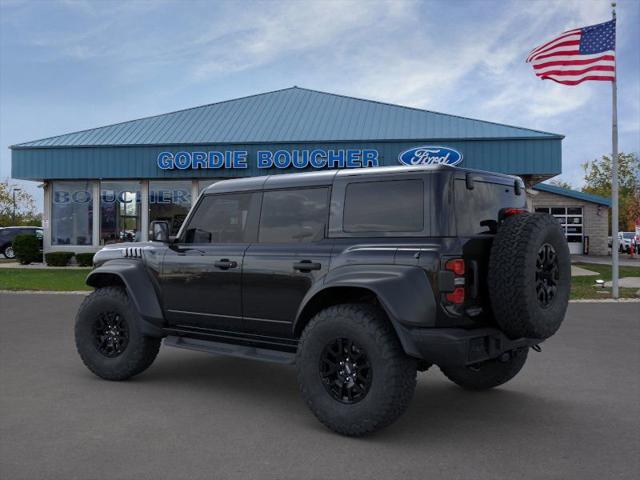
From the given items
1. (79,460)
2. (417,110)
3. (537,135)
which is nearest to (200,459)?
(79,460)

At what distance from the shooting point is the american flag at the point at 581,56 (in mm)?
13922

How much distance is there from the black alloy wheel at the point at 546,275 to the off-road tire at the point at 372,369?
3.77 ft

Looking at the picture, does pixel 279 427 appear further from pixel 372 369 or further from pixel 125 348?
pixel 125 348

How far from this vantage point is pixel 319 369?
4.66 m

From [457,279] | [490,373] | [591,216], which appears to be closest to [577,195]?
[591,216]

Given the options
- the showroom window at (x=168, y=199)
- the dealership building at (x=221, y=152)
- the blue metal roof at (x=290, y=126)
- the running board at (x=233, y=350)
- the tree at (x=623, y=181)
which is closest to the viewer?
the running board at (x=233, y=350)

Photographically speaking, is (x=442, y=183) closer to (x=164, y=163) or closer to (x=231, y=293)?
(x=231, y=293)

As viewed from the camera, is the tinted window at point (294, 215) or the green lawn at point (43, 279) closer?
the tinted window at point (294, 215)

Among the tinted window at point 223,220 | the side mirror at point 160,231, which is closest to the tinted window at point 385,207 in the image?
the tinted window at point 223,220

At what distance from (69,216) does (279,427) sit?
24.3m

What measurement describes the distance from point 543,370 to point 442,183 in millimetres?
3293

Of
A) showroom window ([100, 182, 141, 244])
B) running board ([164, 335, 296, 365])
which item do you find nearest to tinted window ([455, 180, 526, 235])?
running board ([164, 335, 296, 365])

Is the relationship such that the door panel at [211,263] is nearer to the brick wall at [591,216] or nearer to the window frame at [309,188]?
the window frame at [309,188]

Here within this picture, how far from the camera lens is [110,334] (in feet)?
20.9
